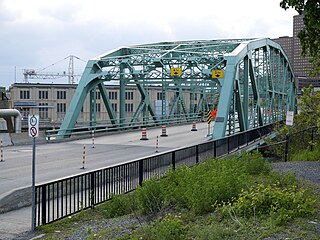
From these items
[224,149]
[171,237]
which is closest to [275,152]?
[224,149]

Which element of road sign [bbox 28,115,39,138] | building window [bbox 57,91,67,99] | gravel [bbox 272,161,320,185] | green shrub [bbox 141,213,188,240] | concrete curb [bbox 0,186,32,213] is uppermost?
building window [bbox 57,91,67,99]

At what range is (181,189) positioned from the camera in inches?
392

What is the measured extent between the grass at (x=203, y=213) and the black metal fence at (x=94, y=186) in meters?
0.35

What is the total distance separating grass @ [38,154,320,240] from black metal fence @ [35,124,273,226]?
351 millimetres

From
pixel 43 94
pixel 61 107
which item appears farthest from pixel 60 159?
pixel 43 94

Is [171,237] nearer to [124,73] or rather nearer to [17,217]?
[17,217]

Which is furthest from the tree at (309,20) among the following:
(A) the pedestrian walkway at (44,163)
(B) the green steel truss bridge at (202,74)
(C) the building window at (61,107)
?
(C) the building window at (61,107)

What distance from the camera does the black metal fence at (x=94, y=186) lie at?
33.0 ft

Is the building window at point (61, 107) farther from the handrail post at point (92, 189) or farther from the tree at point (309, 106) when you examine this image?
the handrail post at point (92, 189)

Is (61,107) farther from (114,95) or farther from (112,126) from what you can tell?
(112,126)

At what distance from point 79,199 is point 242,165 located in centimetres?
504

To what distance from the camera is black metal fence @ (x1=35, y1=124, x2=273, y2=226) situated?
1006cm

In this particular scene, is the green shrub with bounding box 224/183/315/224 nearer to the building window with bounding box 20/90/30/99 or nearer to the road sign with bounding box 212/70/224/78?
A: the road sign with bounding box 212/70/224/78

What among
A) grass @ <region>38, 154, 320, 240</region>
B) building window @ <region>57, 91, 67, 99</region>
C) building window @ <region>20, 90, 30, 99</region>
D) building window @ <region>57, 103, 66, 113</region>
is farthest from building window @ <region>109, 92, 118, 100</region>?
grass @ <region>38, 154, 320, 240</region>
